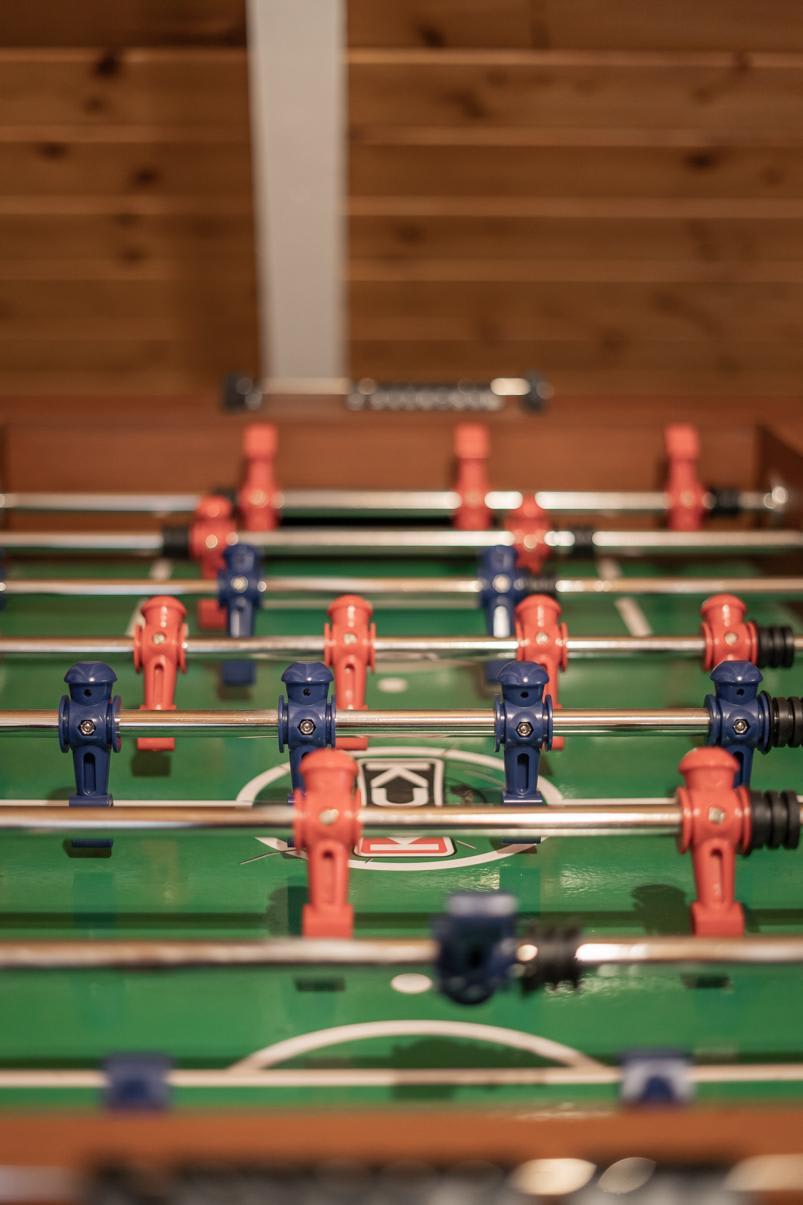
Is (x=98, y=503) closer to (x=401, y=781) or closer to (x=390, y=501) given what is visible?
(x=390, y=501)

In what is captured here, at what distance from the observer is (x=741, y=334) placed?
4.85 m

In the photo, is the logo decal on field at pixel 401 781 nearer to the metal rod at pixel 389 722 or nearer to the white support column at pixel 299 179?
the metal rod at pixel 389 722

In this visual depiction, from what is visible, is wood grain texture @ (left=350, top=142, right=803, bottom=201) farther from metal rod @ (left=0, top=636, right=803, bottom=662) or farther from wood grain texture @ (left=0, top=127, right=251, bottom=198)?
metal rod @ (left=0, top=636, right=803, bottom=662)

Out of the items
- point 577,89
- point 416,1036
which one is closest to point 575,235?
point 577,89

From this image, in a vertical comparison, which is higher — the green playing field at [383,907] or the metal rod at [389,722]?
the metal rod at [389,722]

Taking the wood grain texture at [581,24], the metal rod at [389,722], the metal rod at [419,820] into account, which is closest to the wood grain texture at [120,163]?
the wood grain texture at [581,24]

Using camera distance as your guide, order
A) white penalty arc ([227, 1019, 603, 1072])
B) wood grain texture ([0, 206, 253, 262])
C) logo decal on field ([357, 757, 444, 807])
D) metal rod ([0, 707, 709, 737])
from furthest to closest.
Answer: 1. wood grain texture ([0, 206, 253, 262])
2. logo decal on field ([357, 757, 444, 807])
3. metal rod ([0, 707, 709, 737])
4. white penalty arc ([227, 1019, 603, 1072])

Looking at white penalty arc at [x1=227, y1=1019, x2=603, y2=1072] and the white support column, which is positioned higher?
the white support column

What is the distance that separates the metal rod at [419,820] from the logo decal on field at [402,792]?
37cm

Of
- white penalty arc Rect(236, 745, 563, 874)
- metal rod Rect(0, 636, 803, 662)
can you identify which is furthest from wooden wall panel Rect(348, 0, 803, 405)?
white penalty arc Rect(236, 745, 563, 874)

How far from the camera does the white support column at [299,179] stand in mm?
3732

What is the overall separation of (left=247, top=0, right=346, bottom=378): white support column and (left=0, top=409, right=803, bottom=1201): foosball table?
1.41 metres

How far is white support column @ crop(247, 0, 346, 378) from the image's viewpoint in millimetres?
3732

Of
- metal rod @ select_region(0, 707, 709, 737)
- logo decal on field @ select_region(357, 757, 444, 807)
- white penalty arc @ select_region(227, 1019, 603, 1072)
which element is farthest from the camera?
logo decal on field @ select_region(357, 757, 444, 807)
